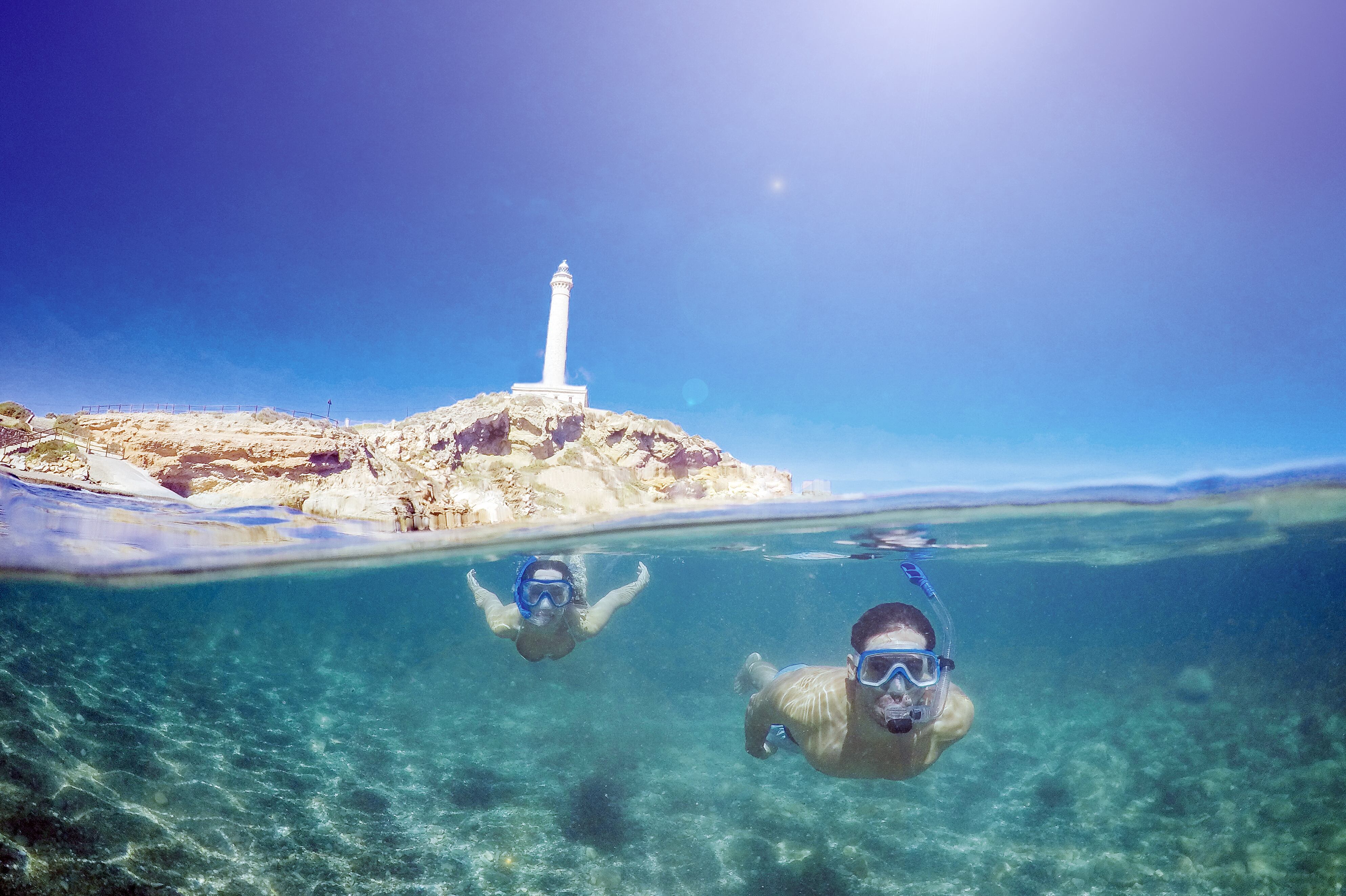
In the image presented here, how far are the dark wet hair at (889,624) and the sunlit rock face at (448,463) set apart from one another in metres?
7.26

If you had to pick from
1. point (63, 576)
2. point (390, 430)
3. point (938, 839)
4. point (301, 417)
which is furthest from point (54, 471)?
point (390, 430)

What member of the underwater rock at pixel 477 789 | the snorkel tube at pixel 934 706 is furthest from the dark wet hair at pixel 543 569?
the snorkel tube at pixel 934 706

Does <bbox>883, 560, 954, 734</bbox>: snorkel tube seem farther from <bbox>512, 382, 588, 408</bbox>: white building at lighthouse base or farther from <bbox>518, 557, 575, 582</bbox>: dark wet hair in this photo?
<bbox>512, 382, 588, 408</bbox>: white building at lighthouse base

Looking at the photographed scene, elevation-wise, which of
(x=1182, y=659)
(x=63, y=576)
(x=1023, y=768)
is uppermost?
(x=63, y=576)

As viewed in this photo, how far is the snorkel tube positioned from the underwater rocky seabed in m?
3.50

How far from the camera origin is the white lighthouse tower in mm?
57781

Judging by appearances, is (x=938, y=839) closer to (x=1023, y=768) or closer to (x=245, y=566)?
(x=1023, y=768)

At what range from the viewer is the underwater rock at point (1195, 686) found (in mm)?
15898

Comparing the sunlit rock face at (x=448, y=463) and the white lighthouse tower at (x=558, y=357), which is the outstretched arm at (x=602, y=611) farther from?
the white lighthouse tower at (x=558, y=357)

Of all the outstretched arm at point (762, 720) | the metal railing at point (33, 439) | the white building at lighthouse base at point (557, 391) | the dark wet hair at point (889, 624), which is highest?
the white building at lighthouse base at point (557, 391)

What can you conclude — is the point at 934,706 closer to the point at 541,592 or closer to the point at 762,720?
the point at 762,720

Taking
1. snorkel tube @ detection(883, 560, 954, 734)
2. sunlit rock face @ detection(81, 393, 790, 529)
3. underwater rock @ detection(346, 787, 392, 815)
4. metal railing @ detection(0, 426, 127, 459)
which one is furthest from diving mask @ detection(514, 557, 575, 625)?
metal railing @ detection(0, 426, 127, 459)

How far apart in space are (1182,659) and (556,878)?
41397mm

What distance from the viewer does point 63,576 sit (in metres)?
13.5
